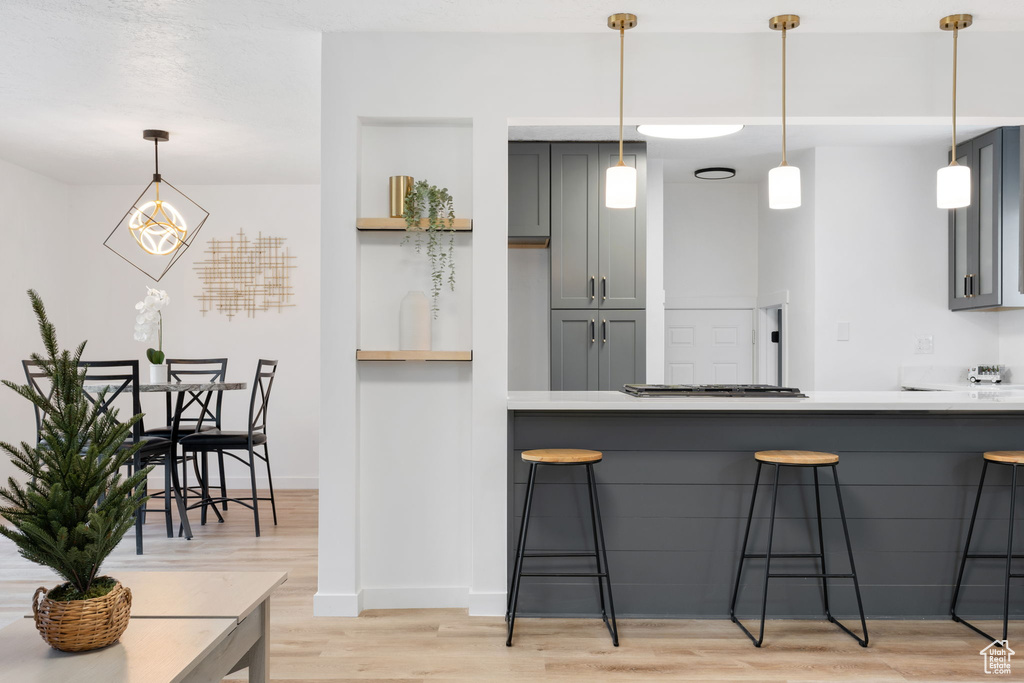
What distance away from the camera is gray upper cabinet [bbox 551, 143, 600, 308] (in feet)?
16.0

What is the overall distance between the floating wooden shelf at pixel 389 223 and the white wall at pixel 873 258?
296cm

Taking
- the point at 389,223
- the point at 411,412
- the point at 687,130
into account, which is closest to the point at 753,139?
the point at 687,130

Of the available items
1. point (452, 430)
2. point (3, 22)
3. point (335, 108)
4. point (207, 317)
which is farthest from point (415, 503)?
point (207, 317)

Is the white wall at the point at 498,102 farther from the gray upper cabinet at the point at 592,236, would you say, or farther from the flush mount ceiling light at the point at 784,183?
the gray upper cabinet at the point at 592,236

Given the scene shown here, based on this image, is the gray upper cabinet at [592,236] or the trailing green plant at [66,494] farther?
the gray upper cabinet at [592,236]

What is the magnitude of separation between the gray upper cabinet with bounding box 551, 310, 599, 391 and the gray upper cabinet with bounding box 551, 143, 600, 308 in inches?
7.1

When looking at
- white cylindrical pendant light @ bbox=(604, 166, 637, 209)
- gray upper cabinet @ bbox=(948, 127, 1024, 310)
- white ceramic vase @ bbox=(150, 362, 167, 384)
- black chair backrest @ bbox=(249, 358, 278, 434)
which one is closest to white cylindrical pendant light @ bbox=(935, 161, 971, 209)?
white cylindrical pendant light @ bbox=(604, 166, 637, 209)

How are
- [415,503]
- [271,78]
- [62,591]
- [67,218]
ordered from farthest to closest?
[67,218], [271,78], [415,503], [62,591]

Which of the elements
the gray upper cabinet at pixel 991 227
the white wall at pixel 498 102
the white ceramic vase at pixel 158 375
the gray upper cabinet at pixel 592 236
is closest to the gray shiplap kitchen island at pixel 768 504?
the white wall at pixel 498 102

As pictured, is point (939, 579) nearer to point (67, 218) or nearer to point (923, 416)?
point (923, 416)

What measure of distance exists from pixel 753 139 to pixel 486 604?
11.1 feet

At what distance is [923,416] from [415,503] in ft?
7.20

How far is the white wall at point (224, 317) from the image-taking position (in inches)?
237

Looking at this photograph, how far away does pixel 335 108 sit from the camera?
3168 millimetres
